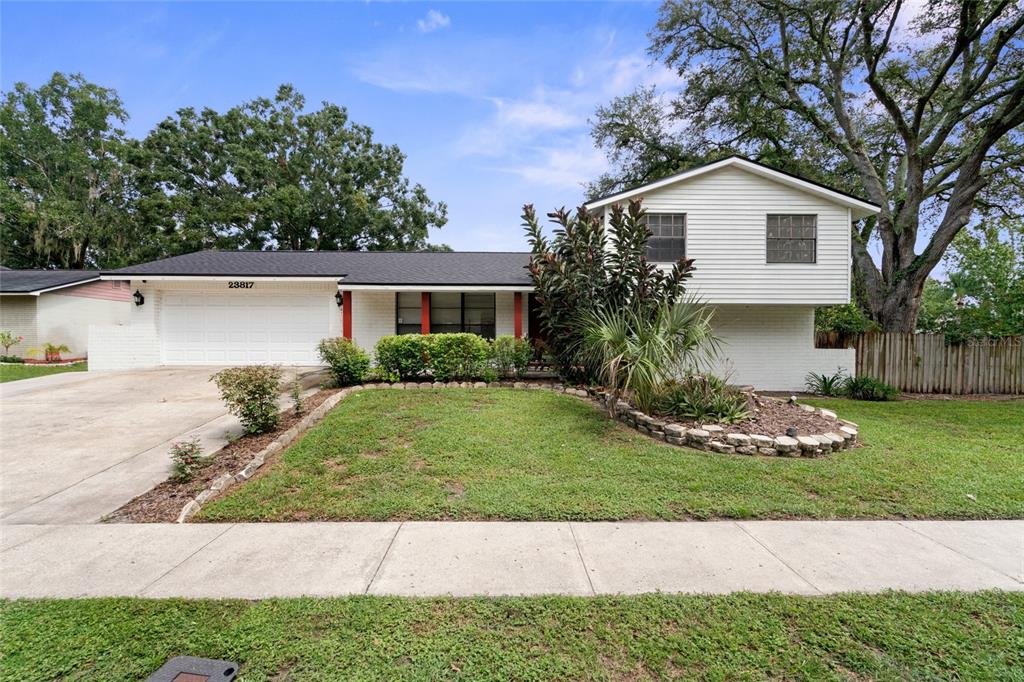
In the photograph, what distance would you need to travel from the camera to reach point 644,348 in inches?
260

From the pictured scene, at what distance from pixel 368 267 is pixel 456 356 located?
564 centimetres

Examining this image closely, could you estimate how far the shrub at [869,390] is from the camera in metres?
10.2

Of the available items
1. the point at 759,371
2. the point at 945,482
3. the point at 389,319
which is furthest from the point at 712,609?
the point at 389,319

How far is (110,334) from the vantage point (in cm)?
1238

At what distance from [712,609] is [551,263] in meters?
6.64

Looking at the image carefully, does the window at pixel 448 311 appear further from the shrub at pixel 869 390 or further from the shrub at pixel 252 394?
the shrub at pixel 869 390

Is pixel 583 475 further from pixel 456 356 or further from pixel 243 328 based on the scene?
pixel 243 328

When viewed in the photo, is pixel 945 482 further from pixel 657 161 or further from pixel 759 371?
pixel 657 161

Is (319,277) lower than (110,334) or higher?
higher

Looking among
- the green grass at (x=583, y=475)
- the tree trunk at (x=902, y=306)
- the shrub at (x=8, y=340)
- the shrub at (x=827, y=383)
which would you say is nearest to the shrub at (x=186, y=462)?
the green grass at (x=583, y=475)

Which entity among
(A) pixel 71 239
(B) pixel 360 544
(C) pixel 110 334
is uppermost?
(A) pixel 71 239

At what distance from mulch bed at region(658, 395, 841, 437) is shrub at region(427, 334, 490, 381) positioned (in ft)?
14.6

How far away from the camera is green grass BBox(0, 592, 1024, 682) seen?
218cm

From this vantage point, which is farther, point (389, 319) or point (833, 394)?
point (389, 319)
